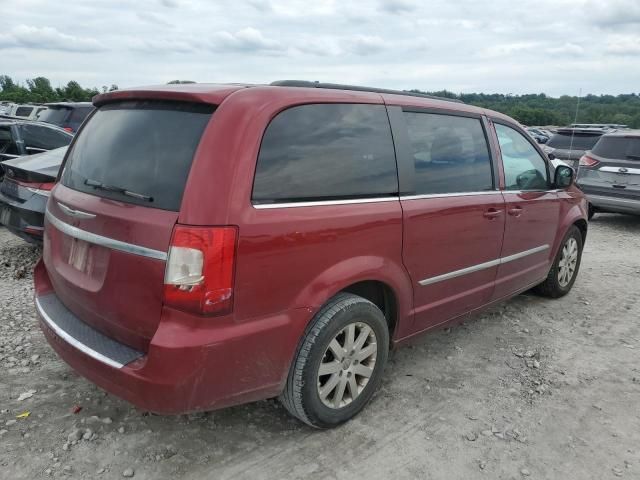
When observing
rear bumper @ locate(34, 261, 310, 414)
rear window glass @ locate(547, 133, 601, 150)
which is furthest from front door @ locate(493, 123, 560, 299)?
rear window glass @ locate(547, 133, 601, 150)

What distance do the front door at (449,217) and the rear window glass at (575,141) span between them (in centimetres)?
1023

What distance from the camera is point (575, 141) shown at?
12773 mm

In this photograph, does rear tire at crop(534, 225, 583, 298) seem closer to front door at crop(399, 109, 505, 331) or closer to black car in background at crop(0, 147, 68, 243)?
front door at crop(399, 109, 505, 331)

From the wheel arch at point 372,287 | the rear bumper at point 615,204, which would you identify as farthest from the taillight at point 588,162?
the wheel arch at point 372,287

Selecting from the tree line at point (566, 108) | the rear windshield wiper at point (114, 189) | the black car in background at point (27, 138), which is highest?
the tree line at point (566, 108)

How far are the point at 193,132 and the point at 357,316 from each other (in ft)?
4.04

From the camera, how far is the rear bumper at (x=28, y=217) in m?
5.03

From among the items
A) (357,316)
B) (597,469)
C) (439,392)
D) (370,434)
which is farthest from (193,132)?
(597,469)

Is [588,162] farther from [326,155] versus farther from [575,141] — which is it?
[326,155]

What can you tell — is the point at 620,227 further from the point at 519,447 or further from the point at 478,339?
the point at 519,447

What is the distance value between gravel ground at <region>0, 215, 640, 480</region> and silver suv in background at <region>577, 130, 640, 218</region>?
5212 millimetres

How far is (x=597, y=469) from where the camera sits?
2.64 meters

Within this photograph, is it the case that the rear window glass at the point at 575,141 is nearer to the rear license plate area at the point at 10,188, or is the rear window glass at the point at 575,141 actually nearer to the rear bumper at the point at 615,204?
the rear bumper at the point at 615,204

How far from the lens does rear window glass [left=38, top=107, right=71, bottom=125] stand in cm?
1259
